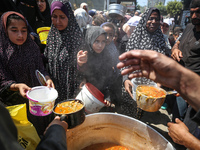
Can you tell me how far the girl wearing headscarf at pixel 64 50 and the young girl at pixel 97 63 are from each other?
21cm

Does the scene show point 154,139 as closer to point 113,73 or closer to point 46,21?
point 113,73

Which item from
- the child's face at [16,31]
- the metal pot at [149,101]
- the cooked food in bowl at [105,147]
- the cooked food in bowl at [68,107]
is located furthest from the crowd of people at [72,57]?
the cooked food in bowl at [105,147]

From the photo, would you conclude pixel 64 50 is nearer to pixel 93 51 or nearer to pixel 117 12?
pixel 93 51

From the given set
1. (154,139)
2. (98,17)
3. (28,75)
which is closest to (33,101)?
(28,75)

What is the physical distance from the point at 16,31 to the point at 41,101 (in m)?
1.21

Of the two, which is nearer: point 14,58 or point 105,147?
point 105,147

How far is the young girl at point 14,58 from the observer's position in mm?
1730

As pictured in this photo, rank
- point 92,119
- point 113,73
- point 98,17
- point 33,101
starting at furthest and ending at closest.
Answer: point 98,17, point 113,73, point 92,119, point 33,101

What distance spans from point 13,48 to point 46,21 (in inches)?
69.3

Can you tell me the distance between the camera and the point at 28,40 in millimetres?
1996

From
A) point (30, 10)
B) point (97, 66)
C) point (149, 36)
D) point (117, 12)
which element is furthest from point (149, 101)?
point (117, 12)

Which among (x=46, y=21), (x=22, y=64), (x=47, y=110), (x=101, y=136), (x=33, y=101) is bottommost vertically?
(x=101, y=136)

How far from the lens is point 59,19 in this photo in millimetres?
2141

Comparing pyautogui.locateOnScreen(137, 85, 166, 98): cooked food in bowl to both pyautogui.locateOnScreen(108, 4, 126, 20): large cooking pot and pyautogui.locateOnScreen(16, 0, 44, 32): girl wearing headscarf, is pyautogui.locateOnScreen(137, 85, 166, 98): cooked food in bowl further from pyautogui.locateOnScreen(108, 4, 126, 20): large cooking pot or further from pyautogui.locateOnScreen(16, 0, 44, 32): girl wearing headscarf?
pyautogui.locateOnScreen(108, 4, 126, 20): large cooking pot
